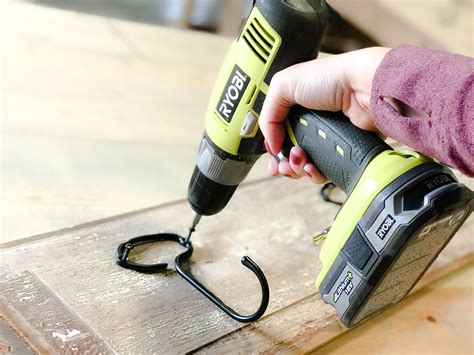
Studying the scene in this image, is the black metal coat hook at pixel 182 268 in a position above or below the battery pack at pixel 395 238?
below

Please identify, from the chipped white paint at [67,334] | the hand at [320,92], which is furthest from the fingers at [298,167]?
the chipped white paint at [67,334]

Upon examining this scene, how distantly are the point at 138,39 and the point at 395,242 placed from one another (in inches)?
47.7

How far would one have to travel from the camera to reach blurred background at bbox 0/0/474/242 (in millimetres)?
1170

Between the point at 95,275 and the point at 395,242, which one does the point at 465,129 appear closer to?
the point at 395,242

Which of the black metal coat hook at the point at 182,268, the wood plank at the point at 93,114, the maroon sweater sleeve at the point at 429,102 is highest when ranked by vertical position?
the maroon sweater sleeve at the point at 429,102

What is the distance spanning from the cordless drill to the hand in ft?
0.06

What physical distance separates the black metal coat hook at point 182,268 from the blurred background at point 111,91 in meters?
0.12

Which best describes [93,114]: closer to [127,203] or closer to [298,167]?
[127,203]

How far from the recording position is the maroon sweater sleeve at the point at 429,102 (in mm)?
604

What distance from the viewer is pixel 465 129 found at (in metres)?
0.60

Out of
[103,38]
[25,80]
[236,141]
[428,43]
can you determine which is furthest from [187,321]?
[428,43]

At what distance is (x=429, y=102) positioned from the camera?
0.63 m

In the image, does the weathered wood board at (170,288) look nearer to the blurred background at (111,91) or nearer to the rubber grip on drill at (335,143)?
the blurred background at (111,91)

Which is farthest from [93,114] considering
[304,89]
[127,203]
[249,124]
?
[304,89]
